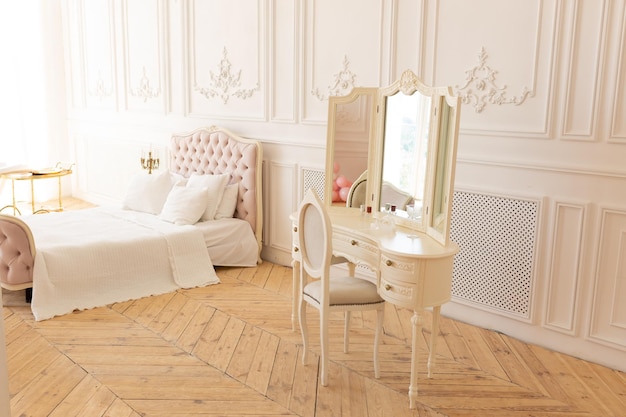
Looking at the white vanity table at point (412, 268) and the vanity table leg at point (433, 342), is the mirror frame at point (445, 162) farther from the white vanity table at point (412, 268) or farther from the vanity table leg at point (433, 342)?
the vanity table leg at point (433, 342)

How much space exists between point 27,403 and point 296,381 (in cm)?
132

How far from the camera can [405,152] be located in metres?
3.50

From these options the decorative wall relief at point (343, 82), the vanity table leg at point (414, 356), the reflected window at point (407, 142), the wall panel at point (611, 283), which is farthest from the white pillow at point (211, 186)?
the wall panel at point (611, 283)

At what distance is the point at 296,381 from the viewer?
3248 mm

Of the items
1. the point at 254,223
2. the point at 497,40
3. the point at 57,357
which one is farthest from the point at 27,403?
the point at 497,40

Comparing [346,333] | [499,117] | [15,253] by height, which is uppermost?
[499,117]

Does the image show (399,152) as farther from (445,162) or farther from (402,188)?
(445,162)

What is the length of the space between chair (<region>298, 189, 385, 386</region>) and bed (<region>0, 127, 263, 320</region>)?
1.78m

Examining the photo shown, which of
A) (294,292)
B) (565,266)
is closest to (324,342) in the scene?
(294,292)

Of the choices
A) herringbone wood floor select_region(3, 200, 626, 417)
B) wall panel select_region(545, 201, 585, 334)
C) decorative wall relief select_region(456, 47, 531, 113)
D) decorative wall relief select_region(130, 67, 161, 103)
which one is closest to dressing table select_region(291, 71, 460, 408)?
herringbone wood floor select_region(3, 200, 626, 417)

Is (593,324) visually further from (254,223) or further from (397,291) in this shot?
(254,223)

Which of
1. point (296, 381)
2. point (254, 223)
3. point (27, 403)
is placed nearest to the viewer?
point (27, 403)

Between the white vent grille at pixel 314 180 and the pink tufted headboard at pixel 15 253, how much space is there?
2106 mm

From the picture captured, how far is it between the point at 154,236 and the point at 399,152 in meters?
2.15
